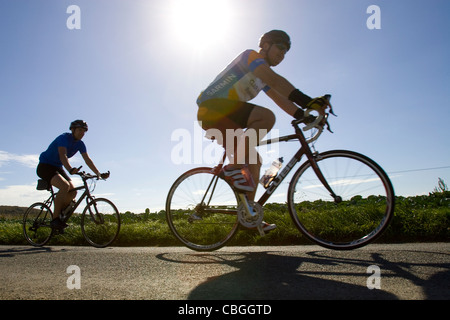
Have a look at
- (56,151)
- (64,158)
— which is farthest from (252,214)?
(56,151)

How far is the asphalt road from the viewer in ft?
6.63

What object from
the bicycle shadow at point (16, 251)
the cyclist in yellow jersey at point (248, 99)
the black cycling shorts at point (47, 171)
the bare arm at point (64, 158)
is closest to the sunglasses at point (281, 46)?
the cyclist in yellow jersey at point (248, 99)

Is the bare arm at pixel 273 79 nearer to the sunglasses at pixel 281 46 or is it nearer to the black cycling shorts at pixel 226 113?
the black cycling shorts at pixel 226 113

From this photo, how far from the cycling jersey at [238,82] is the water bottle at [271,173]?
77cm

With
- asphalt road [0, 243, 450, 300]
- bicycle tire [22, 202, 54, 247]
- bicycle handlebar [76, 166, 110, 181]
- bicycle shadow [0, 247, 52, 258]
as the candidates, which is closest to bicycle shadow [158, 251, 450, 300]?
asphalt road [0, 243, 450, 300]

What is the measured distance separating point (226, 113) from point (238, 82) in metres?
0.35

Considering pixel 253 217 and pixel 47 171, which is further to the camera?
pixel 47 171

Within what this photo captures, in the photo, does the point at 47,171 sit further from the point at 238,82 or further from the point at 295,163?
the point at 295,163

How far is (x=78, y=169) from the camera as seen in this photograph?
6.49 m

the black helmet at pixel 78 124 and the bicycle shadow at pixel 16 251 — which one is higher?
the black helmet at pixel 78 124

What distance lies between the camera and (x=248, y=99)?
3.63 meters

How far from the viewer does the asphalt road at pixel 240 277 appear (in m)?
2.02

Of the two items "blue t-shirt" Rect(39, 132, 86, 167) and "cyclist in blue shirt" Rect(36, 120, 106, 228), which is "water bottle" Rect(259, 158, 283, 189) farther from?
"blue t-shirt" Rect(39, 132, 86, 167)
